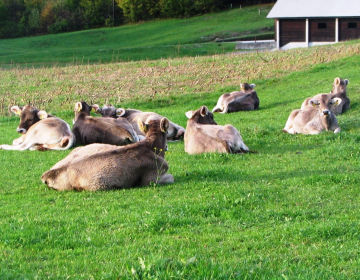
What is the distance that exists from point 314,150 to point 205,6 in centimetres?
9592

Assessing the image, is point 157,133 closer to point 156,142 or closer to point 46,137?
point 156,142

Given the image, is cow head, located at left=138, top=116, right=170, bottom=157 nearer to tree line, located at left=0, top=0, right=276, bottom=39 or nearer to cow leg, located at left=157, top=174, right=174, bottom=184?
cow leg, located at left=157, top=174, right=174, bottom=184

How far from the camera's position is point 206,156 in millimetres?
13344

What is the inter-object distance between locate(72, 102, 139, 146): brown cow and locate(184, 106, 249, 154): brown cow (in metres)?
1.92

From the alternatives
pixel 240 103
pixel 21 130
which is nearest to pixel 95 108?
pixel 21 130

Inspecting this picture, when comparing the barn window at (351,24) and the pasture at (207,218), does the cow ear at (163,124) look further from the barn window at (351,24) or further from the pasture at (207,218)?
the barn window at (351,24)

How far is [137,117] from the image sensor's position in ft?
57.9

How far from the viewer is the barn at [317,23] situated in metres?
65.2

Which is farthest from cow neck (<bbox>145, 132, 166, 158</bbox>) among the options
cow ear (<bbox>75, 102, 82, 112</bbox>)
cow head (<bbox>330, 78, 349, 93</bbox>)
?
cow head (<bbox>330, 78, 349, 93</bbox>)

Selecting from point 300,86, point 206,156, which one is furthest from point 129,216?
point 300,86

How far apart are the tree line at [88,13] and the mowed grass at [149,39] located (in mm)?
3673

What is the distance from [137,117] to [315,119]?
555 cm

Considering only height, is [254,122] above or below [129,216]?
below

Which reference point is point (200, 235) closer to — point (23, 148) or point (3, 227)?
point (3, 227)
